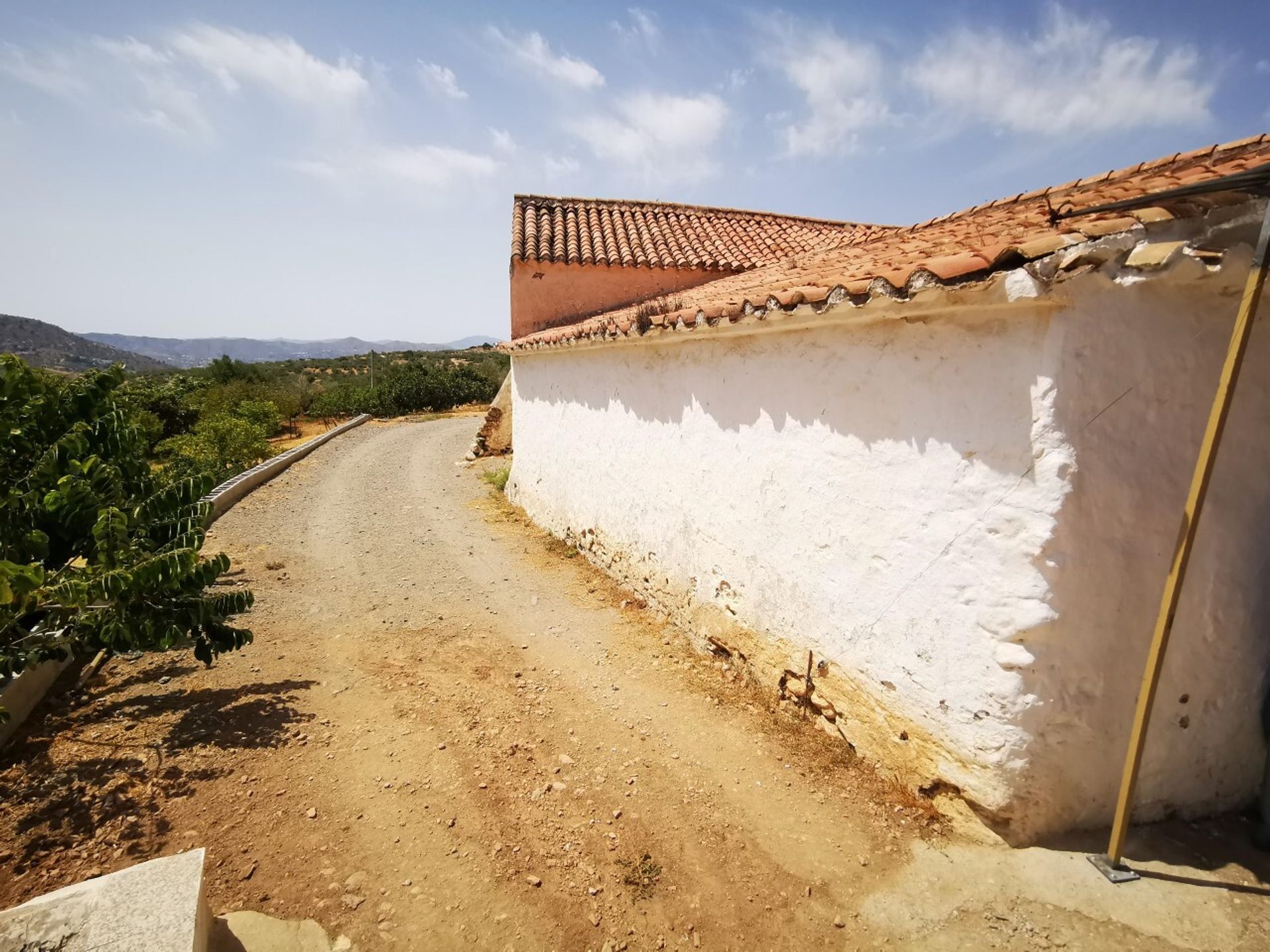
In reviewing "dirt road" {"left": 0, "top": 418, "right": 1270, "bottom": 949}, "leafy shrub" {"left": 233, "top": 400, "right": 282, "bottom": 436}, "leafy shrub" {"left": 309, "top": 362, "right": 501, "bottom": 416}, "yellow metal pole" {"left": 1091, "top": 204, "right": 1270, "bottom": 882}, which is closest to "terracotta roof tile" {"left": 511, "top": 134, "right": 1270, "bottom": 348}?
"yellow metal pole" {"left": 1091, "top": 204, "right": 1270, "bottom": 882}

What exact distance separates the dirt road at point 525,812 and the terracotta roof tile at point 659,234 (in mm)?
7522

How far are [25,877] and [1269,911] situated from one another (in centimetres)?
550

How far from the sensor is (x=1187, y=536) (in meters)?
2.31

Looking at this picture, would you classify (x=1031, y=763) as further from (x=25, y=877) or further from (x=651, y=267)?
(x=651, y=267)

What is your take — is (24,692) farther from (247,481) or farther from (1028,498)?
(247,481)

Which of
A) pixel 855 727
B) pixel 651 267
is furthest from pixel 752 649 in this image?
pixel 651 267

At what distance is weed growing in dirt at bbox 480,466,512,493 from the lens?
1184 centimetres

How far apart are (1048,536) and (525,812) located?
3060 millimetres

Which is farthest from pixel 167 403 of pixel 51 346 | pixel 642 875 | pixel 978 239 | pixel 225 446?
pixel 51 346

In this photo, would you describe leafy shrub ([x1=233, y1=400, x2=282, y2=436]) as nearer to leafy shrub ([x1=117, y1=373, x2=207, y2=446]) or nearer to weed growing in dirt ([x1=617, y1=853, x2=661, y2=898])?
leafy shrub ([x1=117, y1=373, x2=207, y2=446])

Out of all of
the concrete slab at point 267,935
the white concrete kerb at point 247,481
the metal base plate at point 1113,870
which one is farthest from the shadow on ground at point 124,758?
the metal base plate at point 1113,870

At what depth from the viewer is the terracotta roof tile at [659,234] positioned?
10562 millimetres

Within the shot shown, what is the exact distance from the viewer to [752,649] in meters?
4.52

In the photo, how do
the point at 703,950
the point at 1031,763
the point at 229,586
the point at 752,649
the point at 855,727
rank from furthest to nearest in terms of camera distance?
the point at 229,586, the point at 752,649, the point at 855,727, the point at 1031,763, the point at 703,950
